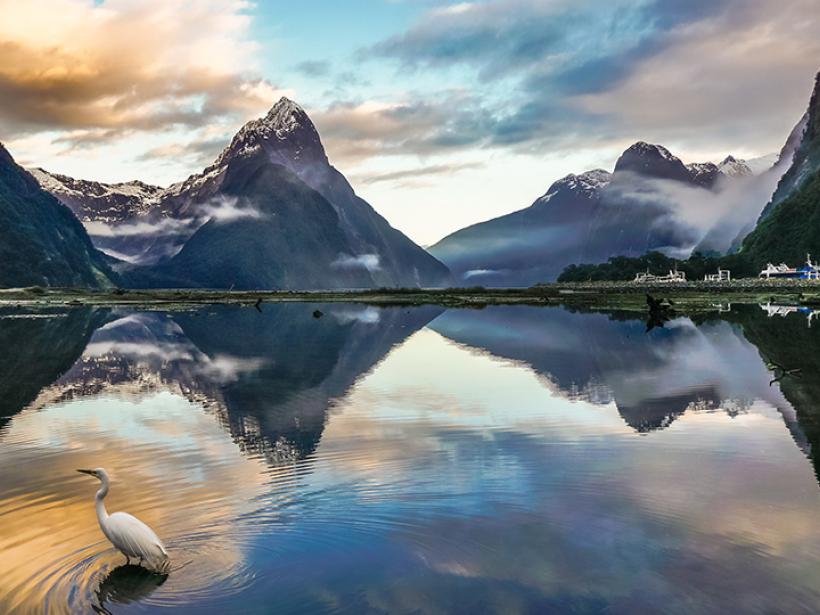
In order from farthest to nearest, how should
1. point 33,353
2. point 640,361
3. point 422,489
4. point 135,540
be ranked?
point 33,353, point 640,361, point 422,489, point 135,540

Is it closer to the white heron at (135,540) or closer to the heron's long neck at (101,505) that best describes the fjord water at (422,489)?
the white heron at (135,540)

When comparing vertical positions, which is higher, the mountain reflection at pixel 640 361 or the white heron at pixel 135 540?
the white heron at pixel 135 540

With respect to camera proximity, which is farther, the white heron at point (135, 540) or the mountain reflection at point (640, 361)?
the mountain reflection at point (640, 361)

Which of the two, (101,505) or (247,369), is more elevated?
(101,505)

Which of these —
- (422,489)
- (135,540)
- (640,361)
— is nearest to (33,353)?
(640,361)

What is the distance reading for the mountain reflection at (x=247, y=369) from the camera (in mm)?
30383

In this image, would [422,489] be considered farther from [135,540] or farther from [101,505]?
[101,505]

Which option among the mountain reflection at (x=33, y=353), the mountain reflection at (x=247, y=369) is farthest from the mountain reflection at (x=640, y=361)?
the mountain reflection at (x=33, y=353)

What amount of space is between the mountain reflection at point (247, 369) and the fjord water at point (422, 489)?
12.9 inches

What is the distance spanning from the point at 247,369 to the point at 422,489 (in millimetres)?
31568

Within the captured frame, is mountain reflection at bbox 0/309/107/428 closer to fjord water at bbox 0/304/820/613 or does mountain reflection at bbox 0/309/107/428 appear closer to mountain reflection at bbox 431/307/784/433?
fjord water at bbox 0/304/820/613

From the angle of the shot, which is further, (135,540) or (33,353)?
(33,353)

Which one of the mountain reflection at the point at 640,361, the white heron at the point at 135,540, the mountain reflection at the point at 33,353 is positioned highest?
the mountain reflection at the point at 33,353

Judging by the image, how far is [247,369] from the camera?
164ft
